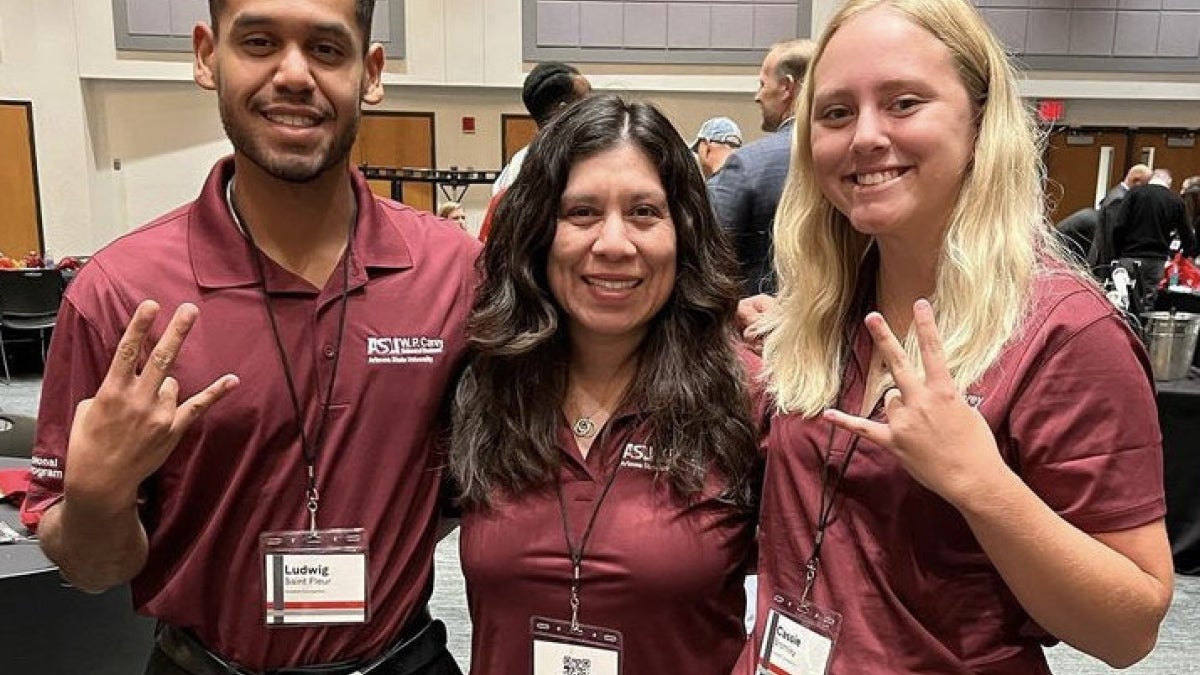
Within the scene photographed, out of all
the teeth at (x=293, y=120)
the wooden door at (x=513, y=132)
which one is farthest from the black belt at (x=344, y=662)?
the wooden door at (x=513, y=132)

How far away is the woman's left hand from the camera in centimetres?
108

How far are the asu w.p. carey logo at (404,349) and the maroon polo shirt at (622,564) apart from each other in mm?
260

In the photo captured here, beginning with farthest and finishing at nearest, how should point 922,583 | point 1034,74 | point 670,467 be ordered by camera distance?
point 1034,74
point 670,467
point 922,583

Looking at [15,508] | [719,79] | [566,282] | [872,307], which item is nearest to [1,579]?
[15,508]

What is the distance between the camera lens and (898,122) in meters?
1.23

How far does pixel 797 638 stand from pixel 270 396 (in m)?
0.84

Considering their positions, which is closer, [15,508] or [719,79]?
[15,508]

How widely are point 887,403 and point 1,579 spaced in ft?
6.10

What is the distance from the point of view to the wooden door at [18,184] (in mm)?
10250

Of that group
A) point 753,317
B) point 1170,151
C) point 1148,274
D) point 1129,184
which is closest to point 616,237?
point 753,317

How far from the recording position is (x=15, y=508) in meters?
2.40

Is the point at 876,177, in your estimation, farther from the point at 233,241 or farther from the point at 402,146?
the point at 402,146

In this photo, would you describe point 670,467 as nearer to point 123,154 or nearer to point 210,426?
point 210,426

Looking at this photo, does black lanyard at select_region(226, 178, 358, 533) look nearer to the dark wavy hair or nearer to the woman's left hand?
the dark wavy hair
